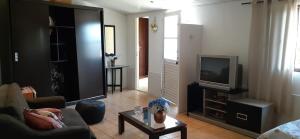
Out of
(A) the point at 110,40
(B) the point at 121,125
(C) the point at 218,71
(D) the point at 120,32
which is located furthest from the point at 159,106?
(D) the point at 120,32

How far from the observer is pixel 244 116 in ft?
10.7

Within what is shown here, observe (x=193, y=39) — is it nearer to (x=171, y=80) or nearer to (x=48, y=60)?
(x=171, y=80)

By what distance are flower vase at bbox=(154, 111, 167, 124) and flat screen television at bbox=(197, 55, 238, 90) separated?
1.42 meters

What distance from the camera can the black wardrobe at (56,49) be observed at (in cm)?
387

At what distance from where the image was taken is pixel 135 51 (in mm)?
6035

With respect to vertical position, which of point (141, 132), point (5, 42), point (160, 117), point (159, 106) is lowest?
point (141, 132)

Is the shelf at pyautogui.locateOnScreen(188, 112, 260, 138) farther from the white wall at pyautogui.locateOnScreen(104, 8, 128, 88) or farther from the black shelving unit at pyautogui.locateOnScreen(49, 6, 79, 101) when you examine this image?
the white wall at pyautogui.locateOnScreen(104, 8, 128, 88)

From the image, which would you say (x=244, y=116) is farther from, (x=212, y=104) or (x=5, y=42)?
(x=5, y=42)

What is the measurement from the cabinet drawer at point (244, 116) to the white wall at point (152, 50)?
7.18 ft

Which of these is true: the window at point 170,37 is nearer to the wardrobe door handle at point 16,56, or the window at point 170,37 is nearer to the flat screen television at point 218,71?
the flat screen television at point 218,71

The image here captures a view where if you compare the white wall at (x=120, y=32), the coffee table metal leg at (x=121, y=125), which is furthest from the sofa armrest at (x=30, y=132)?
the white wall at (x=120, y=32)

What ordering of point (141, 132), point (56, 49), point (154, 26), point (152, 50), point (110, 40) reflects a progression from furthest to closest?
point (110, 40), point (152, 50), point (154, 26), point (56, 49), point (141, 132)

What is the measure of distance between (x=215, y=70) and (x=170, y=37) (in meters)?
1.48

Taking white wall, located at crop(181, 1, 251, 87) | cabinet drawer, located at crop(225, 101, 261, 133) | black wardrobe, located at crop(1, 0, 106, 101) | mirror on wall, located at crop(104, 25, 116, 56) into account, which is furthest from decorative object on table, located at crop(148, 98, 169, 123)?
mirror on wall, located at crop(104, 25, 116, 56)
